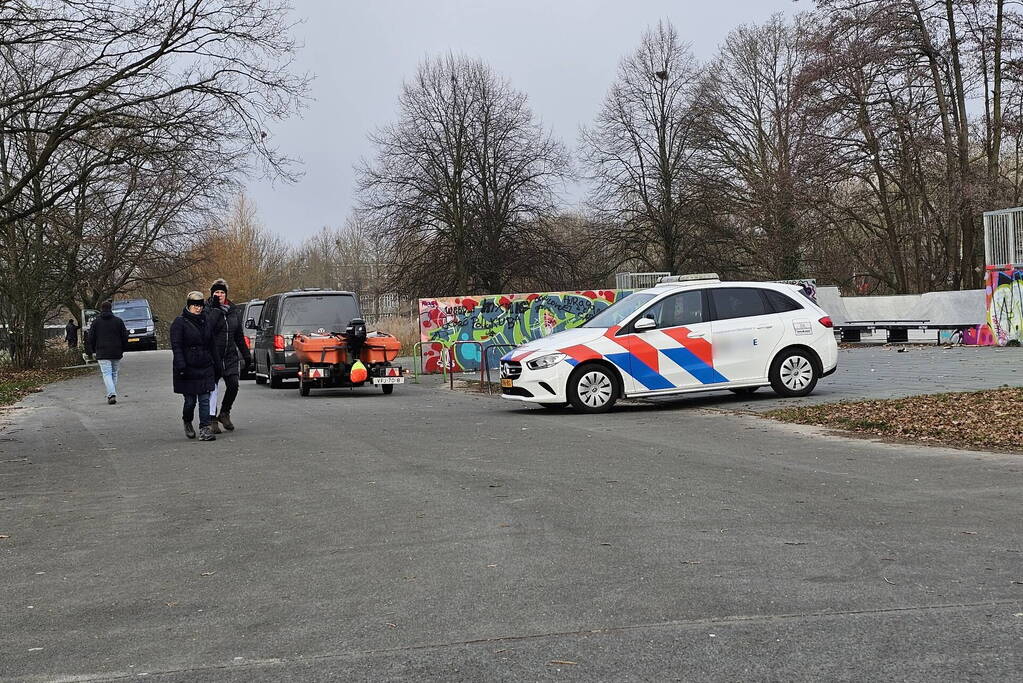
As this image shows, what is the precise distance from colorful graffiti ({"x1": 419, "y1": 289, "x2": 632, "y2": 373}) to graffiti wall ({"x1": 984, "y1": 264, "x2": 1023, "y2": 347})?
972cm

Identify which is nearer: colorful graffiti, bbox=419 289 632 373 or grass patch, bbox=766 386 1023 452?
grass patch, bbox=766 386 1023 452

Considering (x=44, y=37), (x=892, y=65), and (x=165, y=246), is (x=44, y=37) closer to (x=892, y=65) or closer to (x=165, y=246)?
(x=892, y=65)

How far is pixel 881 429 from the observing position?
13.1 metres

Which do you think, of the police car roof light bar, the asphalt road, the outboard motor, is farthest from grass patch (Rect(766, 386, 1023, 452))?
the outboard motor

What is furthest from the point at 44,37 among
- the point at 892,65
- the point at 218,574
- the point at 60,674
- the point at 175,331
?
the point at 892,65

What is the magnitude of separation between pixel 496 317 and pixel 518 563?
25.7m

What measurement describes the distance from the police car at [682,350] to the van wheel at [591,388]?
14 mm

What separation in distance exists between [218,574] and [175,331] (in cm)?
795

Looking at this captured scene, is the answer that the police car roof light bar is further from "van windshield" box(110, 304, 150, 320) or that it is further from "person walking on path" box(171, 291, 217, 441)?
"van windshield" box(110, 304, 150, 320)

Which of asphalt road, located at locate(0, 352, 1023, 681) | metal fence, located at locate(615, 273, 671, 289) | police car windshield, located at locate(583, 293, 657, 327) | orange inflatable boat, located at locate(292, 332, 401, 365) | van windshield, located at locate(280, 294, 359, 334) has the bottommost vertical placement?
asphalt road, located at locate(0, 352, 1023, 681)

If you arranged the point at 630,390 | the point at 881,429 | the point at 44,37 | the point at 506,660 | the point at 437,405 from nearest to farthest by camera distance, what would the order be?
1. the point at 506,660
2. the point at 881,429
3. the point at 44,37
4. the point at 630,390
5. the point at 437,405

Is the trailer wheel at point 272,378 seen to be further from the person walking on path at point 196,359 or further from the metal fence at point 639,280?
the metal fence at point 639,280

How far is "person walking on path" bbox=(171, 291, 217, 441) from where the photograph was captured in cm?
1398

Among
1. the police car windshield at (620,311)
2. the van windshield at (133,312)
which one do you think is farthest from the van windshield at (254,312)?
the van windshield at (133,312)
